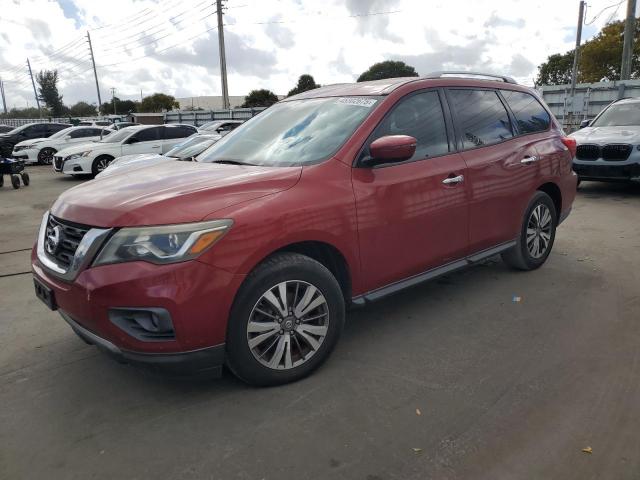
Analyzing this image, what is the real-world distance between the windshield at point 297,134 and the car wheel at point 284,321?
0.75 metres

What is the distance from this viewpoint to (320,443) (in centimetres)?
245

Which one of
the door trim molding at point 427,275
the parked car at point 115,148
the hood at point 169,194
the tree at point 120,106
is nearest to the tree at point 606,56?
the parked car at point 115,148

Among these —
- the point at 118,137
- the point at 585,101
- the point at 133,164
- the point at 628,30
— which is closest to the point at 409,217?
the point at 133,164

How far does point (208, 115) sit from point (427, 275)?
3069cm

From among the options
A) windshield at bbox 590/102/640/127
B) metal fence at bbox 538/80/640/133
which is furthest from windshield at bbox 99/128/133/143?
metal fence at bbox 538/80/640/133

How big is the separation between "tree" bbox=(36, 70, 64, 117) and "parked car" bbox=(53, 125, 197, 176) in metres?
77.2

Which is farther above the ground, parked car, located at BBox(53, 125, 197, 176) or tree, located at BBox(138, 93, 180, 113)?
tree, located at BBox(138, 93, 180, 113)

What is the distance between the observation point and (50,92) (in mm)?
80312

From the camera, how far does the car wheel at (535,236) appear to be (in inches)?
184

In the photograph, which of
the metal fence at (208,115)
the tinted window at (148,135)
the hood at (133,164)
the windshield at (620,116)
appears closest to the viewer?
the hood at (133,164)

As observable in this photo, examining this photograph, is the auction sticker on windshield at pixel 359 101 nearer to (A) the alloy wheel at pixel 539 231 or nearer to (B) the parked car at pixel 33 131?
(A) the alloy wheel at pixel 539 231

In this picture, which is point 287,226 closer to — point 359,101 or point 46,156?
point 359,101

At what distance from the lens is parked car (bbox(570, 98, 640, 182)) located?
8.45 metres

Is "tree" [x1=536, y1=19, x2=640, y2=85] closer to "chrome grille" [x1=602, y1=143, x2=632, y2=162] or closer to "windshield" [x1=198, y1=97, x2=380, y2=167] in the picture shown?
"chrome grille" [x1=602, y1=143, x2=632, y2=162]
